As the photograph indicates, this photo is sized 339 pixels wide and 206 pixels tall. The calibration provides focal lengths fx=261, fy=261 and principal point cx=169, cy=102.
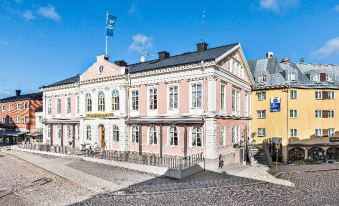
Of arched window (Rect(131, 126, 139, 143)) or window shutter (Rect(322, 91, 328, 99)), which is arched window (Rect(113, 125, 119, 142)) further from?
window shutter (Rect(322, 91, 328, 99))

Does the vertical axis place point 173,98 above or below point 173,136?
above

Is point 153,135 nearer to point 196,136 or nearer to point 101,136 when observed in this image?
point 196,136

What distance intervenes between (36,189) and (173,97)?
13928mm

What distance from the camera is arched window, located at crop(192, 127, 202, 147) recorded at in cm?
2417

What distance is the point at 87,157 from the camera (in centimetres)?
2652

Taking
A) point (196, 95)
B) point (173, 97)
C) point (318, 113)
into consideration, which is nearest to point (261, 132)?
point (318, 113)

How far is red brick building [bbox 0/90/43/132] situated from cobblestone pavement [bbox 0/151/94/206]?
26718 mm

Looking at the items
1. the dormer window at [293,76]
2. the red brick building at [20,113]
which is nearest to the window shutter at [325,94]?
the dormer window at [293,76]

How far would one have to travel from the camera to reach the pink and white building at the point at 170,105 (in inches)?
930

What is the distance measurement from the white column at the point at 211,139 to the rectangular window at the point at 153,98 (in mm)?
6214

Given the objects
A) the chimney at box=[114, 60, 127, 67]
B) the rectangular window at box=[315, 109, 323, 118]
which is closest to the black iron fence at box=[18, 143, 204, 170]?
the chimney at box=[114, 60, 127, 67]

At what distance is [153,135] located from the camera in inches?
1061

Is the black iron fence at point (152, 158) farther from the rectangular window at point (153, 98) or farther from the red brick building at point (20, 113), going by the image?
the red brick building at point (20, 113)

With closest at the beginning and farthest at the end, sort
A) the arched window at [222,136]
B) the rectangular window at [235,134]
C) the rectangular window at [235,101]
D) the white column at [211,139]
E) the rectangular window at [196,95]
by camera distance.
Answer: the white column at [211,139] < the rectangular window at [196,95] < the arched window at [222,136] < the rectangular window at [235,134] < the rectangular window at [235,101]
